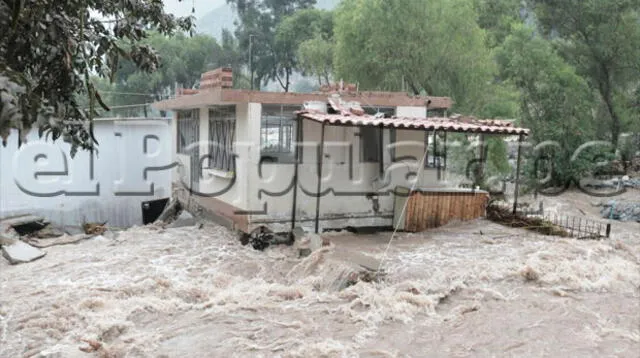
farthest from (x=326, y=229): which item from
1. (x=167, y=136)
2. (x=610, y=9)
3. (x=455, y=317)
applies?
(x=610, y=9)

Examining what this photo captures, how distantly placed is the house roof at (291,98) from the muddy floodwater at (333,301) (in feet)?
9.63

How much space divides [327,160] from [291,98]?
153cm

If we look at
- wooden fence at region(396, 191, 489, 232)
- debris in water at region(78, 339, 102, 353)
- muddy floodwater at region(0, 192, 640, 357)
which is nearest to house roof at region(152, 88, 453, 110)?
wooden fence at region(396, 191, 489, 232)

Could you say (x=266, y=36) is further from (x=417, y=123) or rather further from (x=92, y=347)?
(x=92, y=347)

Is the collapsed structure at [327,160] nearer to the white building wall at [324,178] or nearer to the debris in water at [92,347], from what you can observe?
the white building wall at [324,178]

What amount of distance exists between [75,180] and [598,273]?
14423 mm

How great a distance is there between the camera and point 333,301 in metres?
7.67

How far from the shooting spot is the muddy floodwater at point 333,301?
640 centimetres

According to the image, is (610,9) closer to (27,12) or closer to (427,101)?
(427,101)

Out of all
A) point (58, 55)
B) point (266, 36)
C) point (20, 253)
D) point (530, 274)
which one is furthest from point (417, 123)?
point (266, 36)

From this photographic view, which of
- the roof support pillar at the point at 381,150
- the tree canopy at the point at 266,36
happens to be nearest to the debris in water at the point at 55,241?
the roof support pillar at the point at 381,150

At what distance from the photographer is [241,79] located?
35.7 meters

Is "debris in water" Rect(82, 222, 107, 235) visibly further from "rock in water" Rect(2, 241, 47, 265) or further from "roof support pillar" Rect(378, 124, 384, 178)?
"roof support pillar" Rect(378, 124, 384, 178)

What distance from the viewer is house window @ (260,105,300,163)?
10.9 m
